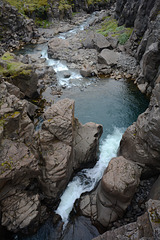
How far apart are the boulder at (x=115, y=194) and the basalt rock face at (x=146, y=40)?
16784mm

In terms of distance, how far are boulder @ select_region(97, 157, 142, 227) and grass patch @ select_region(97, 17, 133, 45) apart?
1348 inches

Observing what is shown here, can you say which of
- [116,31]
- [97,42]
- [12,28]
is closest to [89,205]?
[97,42]

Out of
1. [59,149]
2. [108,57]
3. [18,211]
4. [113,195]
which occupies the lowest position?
[18,211]

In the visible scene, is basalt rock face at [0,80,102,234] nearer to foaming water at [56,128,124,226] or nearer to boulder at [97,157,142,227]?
foaming water at [56,128,124,226]

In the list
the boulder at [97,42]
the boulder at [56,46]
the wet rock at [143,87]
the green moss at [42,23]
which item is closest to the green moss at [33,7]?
the green moss at [42,23]

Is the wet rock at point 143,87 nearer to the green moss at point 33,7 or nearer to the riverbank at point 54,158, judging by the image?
the riverbank at point 54,158

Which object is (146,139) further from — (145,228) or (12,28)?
(12,28)

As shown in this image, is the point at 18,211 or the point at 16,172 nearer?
the point at 16,172

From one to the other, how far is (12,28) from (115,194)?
5030 centimetres

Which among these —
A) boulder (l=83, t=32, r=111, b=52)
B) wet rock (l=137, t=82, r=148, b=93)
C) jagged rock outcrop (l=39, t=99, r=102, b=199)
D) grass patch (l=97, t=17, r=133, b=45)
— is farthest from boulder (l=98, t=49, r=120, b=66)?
jagged rock outcrop (l=39, t=99, r=102, b=199)

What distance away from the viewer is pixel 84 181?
46.5ft

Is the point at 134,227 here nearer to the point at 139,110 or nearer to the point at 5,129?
the point at 5,129

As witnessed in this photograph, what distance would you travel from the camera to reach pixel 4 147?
387 inches

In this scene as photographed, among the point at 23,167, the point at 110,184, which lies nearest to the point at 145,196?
the point at 110,184
